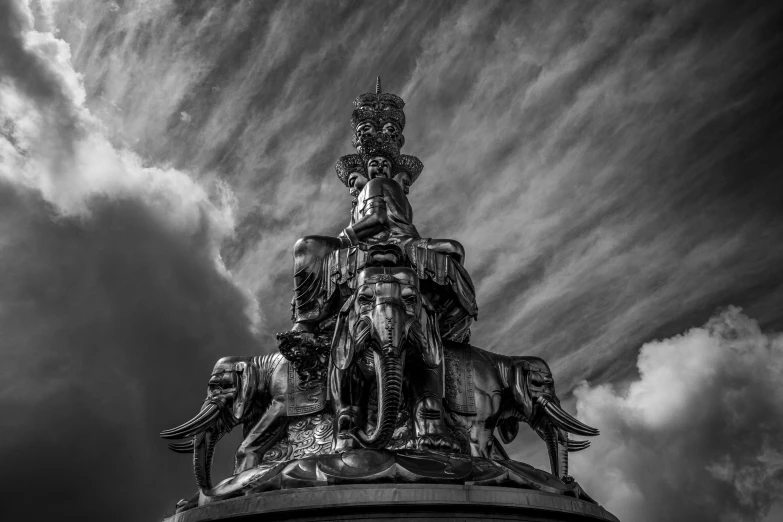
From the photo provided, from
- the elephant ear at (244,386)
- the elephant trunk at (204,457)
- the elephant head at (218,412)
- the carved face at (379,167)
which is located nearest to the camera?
the elephant trunk at (204,457)

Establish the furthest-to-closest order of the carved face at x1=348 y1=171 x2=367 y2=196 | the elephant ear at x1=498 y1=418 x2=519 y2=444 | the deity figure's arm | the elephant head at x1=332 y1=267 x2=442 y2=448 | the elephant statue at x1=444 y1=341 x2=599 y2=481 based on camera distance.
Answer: the carved face at x1=348 y1=171 x2=367 y2=196, the deity figure's arm, the elephant ear at x1=498 y1=418 x2=519 y2=444, the elephant statue at x1=444 y1=341 x2=599 y2=481, the elephant head at x1=332 y1=267 x2=442 y2=448

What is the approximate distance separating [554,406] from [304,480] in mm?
4171

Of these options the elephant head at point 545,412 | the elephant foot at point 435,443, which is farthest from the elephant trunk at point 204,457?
the elephant head at point 545,412

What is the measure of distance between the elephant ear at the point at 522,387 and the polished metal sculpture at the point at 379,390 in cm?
2

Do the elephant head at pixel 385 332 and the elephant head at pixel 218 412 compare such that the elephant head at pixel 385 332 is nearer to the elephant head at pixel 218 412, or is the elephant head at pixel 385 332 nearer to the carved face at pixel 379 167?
the elephant head at pixel 218 412

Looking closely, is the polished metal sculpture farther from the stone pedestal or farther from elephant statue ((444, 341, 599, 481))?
the stone pedestal

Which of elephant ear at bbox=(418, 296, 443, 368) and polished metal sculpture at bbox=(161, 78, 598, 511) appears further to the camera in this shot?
elephant ear at bbox=(418, 296, 443, 368)

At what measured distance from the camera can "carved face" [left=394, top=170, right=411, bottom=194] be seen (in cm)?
1421

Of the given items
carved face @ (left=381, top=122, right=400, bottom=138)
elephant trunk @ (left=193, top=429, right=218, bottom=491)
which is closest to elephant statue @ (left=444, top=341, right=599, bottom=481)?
elephant trunk @ (left=193, top=429, right=218, bottom=491)

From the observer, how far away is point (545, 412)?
10547 mm

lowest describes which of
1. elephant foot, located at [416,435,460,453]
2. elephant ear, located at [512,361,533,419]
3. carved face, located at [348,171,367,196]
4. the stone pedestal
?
the stone pedestal

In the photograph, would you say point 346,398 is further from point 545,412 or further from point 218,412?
point 545,412

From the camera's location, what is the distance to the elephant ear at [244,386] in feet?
34.9

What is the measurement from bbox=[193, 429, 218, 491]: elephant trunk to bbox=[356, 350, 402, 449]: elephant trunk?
247cm
